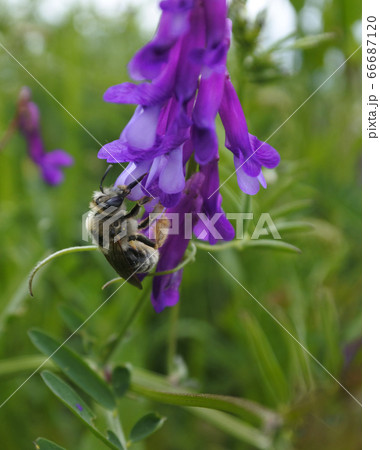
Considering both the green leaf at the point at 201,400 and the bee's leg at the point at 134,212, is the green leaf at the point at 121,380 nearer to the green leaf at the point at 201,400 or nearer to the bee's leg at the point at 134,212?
the green leaf at the point at 201,400

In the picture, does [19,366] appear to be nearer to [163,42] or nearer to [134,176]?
[134,176]

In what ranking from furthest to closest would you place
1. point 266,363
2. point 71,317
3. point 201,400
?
point 266,363 < point 71,317 < point 201,400

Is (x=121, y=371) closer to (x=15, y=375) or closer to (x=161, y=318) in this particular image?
(x=15, y=375)

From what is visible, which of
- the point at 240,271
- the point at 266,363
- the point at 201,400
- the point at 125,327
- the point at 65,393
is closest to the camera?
the point at 201,400

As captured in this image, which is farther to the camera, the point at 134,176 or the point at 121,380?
the point at 121,380

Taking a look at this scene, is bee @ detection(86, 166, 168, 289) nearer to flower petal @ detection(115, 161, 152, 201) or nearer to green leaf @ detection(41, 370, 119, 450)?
flower petal @ detection(115, 161, 152, 201)

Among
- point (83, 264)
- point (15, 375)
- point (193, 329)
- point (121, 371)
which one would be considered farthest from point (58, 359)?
point (83, 264)

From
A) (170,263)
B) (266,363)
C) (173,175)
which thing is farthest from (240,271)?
(173,175)
